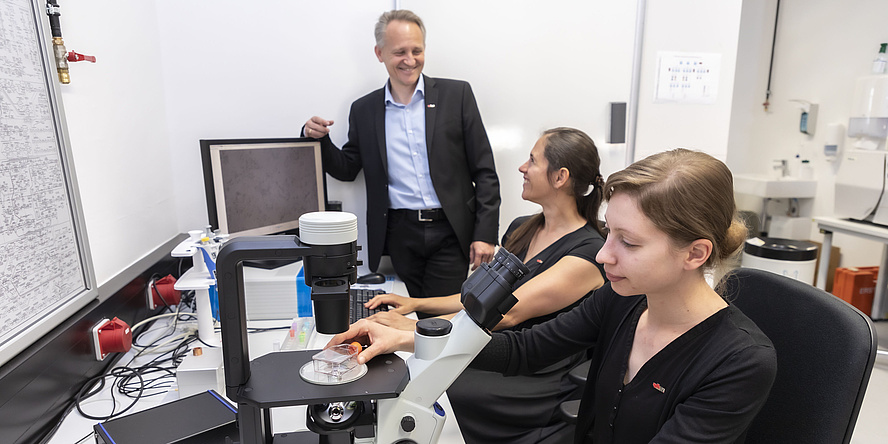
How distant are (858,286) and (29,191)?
425 centimetres

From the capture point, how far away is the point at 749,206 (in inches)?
169

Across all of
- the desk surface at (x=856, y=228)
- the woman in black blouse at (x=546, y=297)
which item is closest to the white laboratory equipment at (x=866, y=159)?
the desk surface at (x=856, y=228)

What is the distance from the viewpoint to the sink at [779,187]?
3805mm

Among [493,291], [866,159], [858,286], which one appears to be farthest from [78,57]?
[858,286]

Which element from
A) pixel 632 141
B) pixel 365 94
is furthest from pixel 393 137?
pixel 632 141

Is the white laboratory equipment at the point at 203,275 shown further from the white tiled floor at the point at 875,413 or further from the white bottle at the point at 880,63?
the white bottle at the point at 880,63

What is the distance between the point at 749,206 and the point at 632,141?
2.36m

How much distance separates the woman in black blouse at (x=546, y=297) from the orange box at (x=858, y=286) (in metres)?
2.72

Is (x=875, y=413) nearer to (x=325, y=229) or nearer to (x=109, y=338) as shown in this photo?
(x=325, y=229)

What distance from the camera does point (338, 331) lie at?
739mm

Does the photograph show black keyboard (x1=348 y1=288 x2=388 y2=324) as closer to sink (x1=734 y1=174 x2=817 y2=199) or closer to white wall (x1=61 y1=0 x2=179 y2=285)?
white wall (x1=61 y1=0 x2=179 y2=285)

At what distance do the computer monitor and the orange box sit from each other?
3.39 m

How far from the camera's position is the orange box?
3299mm

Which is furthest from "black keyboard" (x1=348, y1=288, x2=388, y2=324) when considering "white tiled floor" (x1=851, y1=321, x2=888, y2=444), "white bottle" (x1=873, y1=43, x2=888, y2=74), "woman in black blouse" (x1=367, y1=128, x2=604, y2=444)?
"white bottle" (x1=873, y1=43, x2=888, y2=74)
